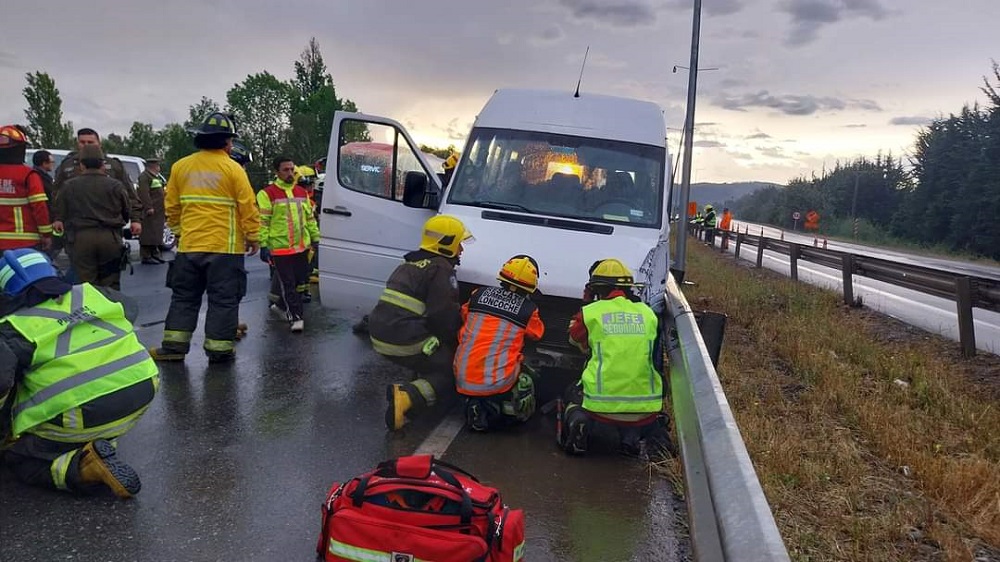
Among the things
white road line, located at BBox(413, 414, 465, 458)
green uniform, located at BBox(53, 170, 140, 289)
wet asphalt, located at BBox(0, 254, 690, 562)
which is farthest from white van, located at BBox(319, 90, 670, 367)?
green uniform, located at BBox(53, 170, 140, 289)

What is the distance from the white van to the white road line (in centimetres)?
145

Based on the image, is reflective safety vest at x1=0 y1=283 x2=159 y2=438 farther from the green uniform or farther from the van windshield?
the green uniform

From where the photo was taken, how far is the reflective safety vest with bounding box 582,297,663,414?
4.47m

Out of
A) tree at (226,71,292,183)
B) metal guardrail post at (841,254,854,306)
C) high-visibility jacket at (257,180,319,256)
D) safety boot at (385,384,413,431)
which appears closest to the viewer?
safety boot at (385,384,413,431)

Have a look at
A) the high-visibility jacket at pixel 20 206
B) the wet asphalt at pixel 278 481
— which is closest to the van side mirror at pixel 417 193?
the wet asphalt at pixel 278 481

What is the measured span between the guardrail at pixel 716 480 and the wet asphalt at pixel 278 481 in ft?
2.14

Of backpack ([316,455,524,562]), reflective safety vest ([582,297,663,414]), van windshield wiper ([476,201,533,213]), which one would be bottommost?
backpack ([316,455,524,562])

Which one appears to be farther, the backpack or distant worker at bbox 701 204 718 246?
distant worker at bbox 701 204 718 246

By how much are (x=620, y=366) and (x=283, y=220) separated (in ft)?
15.7

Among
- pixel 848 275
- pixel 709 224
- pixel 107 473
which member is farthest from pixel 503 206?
pixel 709 224

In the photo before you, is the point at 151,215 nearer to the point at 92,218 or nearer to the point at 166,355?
the point at 92,218

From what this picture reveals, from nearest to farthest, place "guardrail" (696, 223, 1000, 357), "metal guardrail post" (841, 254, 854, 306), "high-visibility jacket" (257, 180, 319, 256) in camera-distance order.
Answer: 1. "guardrail" (696, 223, 1000, 357)
2. "high-visibility jacket" (257, 180, 319, 256)
3. "metal guardrail post" (841, 254, 854, 306)

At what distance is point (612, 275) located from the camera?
4.76 metres

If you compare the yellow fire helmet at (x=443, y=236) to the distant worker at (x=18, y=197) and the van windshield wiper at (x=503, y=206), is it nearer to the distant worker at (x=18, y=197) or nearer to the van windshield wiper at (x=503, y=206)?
the van windshield wiper at (x=503, y=206)
